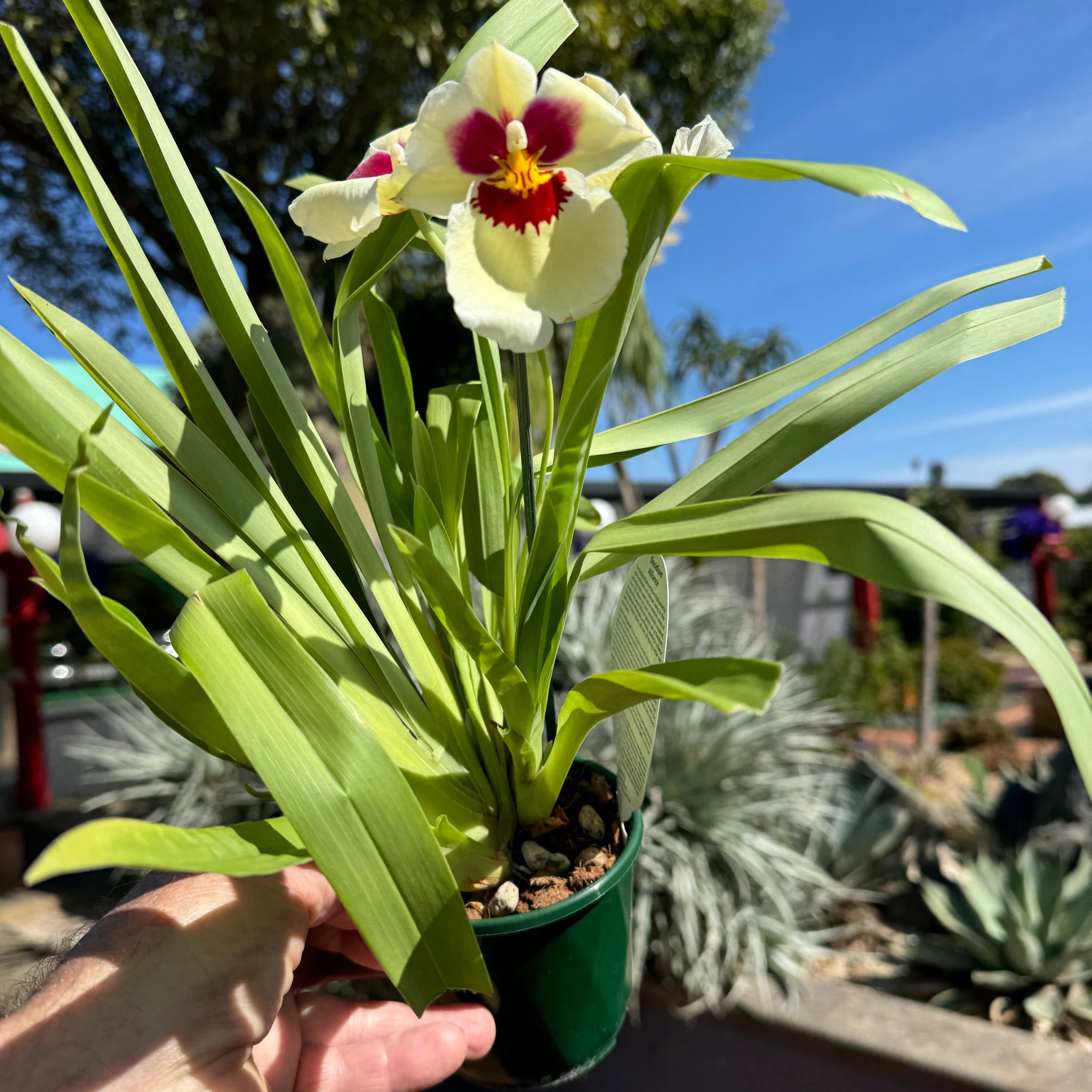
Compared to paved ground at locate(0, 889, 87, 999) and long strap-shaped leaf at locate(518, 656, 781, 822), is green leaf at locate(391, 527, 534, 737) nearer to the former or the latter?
long strap-shaped leaf at locate(518, 656, 781, 822)

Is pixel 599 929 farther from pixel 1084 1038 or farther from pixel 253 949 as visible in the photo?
pixel 1084 1038

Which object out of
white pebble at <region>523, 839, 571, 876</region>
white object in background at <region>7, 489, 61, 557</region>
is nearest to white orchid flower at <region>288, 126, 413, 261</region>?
white pebble at <region>523, 839, 571, 876</region>

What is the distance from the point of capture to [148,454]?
0.58 m

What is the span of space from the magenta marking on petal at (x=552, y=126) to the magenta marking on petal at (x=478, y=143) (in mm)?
19

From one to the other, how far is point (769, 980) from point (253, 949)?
64.4 inches

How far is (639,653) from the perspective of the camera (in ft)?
1.99

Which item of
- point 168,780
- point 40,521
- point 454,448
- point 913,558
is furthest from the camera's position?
point 40,521

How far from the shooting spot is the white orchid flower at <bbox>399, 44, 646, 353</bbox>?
0.45 m

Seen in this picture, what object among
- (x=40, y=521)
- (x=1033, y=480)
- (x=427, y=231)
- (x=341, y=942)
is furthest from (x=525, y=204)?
(x=1033, y=480)

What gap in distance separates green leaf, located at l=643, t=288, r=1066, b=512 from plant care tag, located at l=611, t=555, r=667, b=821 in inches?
2.3

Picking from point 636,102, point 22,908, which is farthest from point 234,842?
point 636,102

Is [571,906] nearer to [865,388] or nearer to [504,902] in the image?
[504,902]

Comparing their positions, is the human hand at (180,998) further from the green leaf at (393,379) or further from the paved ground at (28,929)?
the green leaf at (393,379)

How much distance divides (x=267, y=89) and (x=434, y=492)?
3.26m
